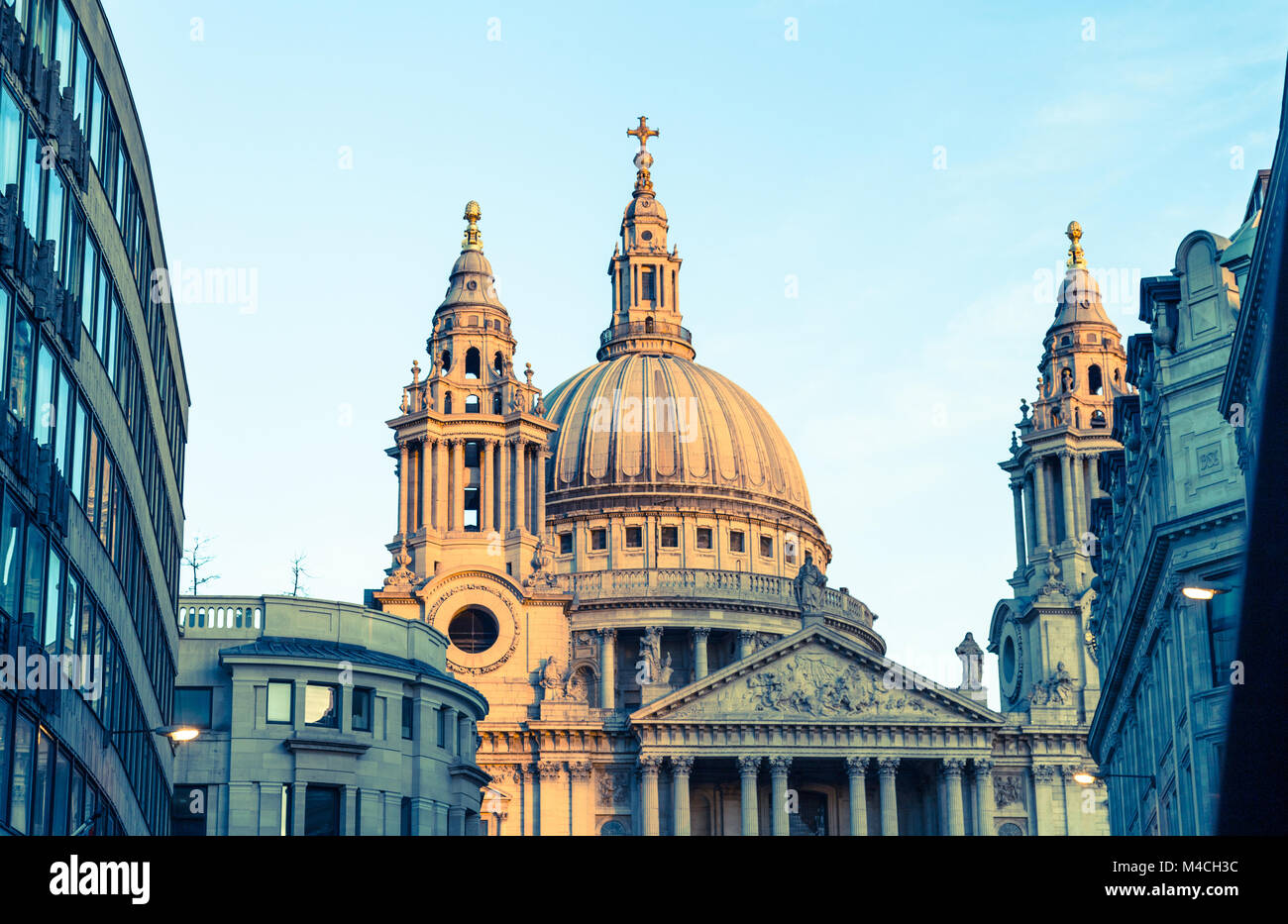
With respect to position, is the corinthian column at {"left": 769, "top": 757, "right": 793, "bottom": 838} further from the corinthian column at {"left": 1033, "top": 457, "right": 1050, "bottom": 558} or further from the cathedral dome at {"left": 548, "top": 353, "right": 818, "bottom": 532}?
the cathedral dome at {"left": 548, "top": 353, "right": 818, "bottom": 532}

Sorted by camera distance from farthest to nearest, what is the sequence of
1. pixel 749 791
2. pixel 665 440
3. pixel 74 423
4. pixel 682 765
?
1. pixel 665 440
2. pixel 749 791
3. pixel 682 765
4. pixel 74 423

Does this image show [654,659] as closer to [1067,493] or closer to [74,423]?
[1067,493]

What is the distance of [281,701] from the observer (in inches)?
2395

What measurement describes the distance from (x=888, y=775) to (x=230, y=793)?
169ft

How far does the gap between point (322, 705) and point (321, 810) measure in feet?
10.3

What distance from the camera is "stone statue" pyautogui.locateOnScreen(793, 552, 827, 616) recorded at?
398 feet

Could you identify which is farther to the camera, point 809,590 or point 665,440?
point 665,440

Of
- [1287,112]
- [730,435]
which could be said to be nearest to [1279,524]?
[1287,112]

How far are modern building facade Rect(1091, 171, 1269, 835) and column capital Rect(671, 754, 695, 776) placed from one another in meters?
39.1

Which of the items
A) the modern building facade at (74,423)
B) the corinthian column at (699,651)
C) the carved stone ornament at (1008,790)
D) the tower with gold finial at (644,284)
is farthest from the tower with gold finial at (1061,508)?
the modern building facade at (74,423)

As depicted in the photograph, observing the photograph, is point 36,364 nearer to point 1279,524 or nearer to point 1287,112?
point 1287,112

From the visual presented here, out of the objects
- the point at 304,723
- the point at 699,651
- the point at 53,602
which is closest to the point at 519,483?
the point at 699,651

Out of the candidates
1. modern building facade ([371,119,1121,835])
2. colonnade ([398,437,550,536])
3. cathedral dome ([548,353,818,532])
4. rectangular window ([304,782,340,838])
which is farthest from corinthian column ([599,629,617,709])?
rectangular window ([304,782,340,838])
